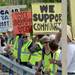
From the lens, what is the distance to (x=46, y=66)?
8773mm

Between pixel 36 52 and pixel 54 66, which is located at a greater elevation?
pixel 54 66

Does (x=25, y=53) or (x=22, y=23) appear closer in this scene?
(x=25, y=53)

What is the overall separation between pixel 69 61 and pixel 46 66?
1.91 m

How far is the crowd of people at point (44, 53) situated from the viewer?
23.5 feet

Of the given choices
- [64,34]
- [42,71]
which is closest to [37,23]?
[42,71]

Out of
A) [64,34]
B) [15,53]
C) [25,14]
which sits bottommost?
[15,53]

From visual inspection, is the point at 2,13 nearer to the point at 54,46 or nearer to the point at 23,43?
the point at 23,43

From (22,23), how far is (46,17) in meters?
1.98

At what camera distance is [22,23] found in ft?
39.0

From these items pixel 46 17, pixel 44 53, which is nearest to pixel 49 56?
pixel 44 53

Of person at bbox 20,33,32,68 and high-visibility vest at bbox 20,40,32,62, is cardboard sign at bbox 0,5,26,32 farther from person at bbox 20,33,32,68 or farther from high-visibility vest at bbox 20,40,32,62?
high-visibility vest at bbox 20,40,32,62

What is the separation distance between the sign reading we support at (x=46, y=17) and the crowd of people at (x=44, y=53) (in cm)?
20

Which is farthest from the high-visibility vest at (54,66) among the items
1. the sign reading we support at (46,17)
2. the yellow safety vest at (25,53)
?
the yellow safety vest at (25,53)

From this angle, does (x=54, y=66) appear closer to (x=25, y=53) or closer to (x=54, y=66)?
(x=54, y=66)
